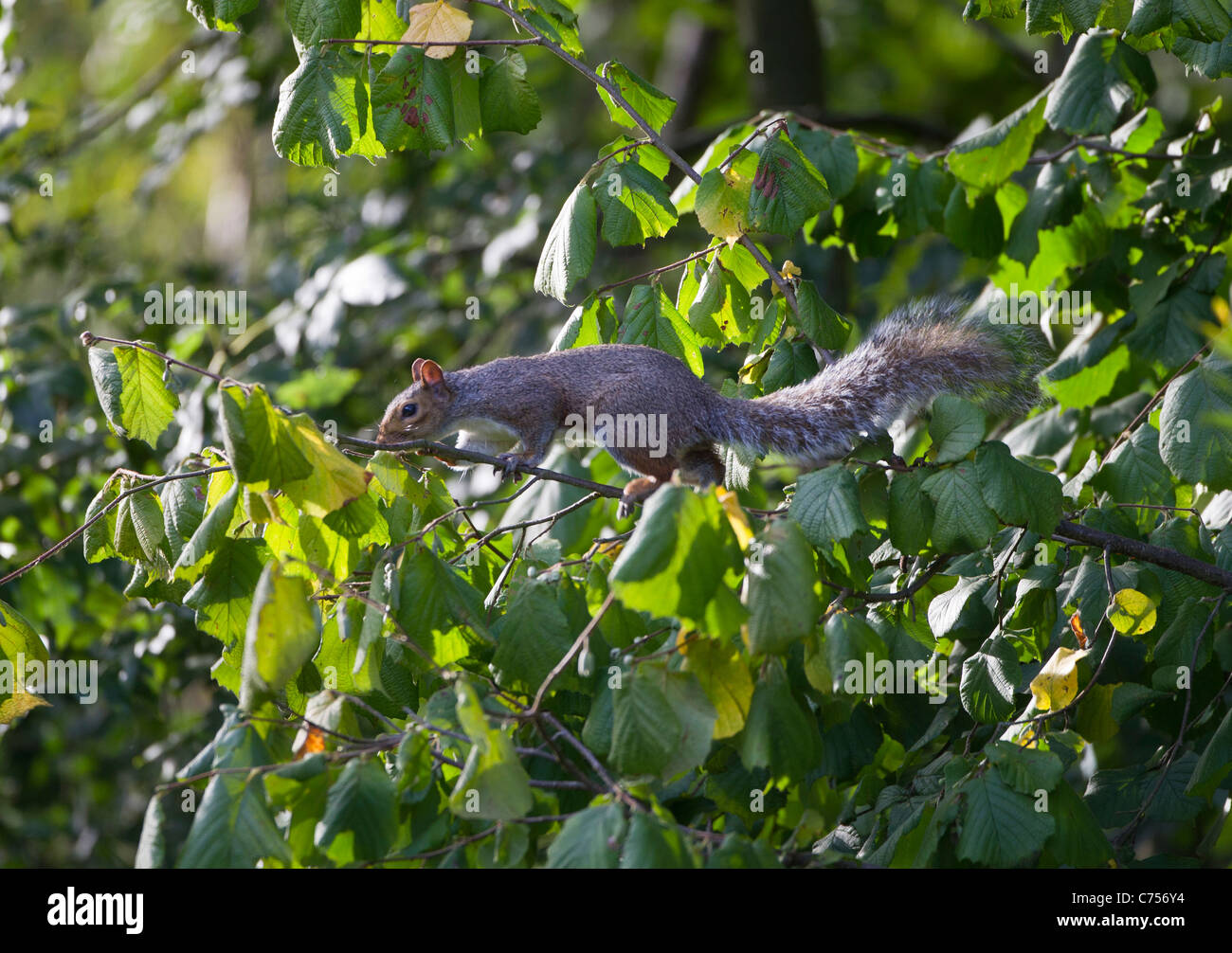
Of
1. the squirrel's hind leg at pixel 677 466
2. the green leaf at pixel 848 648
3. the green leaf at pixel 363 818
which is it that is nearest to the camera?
the green leaf at pixel 363 818

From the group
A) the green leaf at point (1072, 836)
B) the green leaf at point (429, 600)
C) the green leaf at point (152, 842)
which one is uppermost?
the green leaf at point (429, 600)

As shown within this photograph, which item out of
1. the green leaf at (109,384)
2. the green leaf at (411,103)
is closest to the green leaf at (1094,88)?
the green leaf at (411,103)

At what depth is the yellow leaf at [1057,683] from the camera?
1.98m

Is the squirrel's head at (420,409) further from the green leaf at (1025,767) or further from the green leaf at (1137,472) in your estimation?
the green leaf at (1025,767)

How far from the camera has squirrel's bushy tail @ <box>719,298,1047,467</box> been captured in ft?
8.08

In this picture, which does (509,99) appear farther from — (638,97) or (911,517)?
(911,517)

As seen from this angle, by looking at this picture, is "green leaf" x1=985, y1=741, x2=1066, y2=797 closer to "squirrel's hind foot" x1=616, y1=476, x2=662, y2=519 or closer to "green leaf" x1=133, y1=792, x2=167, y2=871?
"squirrel's hind foot" x1=616, y1=476, x2=662, y2=519

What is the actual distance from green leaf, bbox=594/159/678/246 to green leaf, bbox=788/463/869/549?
29.5 inches

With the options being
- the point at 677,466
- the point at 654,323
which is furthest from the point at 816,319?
the point at 677,466

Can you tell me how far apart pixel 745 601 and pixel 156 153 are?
16.0ft

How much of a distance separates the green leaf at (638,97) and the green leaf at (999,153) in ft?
2.57

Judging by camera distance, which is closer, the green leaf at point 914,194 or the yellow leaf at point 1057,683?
the yellow leaf at point 1057,683

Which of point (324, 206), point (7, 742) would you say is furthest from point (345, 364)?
point (7, 742)

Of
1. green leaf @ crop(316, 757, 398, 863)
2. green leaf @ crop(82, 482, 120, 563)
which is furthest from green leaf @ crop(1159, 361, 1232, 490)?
green leaf @ crop(82, 482, 120, 563)
